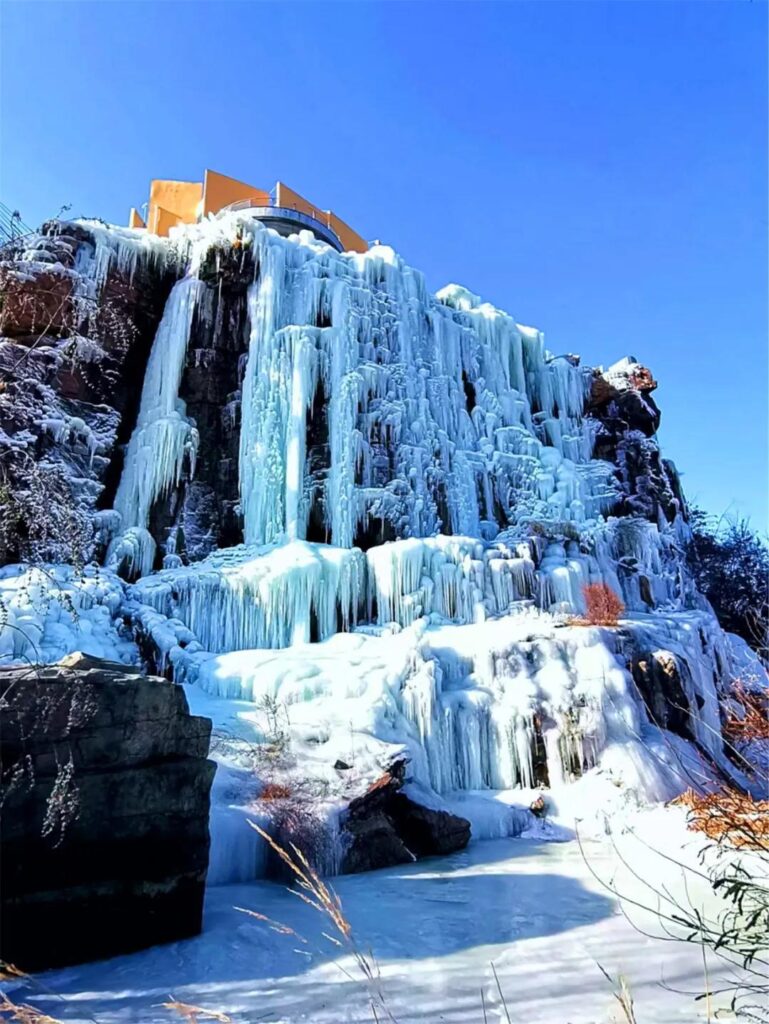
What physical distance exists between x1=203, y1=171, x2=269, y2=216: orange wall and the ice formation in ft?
15.2

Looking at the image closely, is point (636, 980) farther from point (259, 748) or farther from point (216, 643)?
point (216, 643)

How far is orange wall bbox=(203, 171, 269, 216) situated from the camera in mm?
19930

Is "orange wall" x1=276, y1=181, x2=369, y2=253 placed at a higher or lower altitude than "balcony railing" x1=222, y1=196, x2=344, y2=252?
higher

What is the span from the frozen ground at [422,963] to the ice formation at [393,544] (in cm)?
143

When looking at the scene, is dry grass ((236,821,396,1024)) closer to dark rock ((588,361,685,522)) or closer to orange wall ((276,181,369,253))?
dark rock ((588,361,685,522))

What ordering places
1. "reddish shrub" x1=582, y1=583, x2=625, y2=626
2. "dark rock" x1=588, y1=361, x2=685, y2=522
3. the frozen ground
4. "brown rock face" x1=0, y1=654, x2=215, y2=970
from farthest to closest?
"dark rock" x1=588, y1=361, x2=685, y2=522, "reddish shrub" x1=582, y1=583, x2=625, y2=626, "brown rock face" x1=0, y1=654, x2=215, y2=970, the frozen ground

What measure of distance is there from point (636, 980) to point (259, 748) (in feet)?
14.4

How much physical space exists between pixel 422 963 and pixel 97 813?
208 centimetres

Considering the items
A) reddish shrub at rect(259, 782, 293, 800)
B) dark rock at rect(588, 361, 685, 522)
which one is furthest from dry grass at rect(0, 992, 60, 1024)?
dark rock at rect(588, 361, 685, 522)

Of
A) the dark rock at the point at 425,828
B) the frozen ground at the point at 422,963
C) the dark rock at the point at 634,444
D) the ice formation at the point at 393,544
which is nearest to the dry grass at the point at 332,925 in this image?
the frozen ground at the point at 422,963

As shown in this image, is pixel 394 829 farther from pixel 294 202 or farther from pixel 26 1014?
pixel 294 202

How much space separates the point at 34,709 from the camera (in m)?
3.77

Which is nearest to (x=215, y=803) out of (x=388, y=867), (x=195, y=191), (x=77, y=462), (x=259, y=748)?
(x=259, y=748)

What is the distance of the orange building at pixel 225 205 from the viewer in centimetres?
1923
